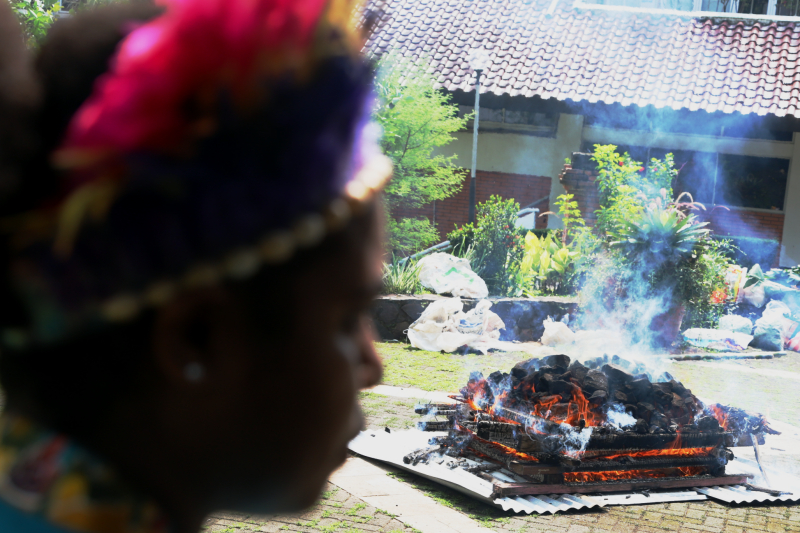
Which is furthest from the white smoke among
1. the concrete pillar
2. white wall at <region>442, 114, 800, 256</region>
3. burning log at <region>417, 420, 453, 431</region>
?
the concrete pillar

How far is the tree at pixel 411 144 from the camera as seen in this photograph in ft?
43.3

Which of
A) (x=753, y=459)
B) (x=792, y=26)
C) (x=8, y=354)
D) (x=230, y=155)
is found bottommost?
(x=753, y=459)

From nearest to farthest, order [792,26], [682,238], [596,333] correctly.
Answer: [596,333]
[682,238]
[792,26]

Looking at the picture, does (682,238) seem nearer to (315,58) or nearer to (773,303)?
(773,303)

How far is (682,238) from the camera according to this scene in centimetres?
988

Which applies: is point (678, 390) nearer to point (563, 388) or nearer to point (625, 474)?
point (625, 474)

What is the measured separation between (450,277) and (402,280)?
0.73m

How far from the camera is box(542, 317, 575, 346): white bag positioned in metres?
9.76

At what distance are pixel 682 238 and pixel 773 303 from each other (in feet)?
9.26

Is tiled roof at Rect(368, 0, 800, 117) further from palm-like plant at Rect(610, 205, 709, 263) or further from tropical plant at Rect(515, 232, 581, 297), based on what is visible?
palm-like plant at Rect(610, 205, 709, 263)

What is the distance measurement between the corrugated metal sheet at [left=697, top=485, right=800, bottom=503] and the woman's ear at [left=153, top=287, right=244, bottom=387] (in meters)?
5.24

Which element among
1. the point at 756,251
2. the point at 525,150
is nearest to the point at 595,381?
the point at 756,251

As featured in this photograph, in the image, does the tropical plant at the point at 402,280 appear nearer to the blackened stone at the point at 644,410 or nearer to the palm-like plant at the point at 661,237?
the palm-like plant at the point at 661,237

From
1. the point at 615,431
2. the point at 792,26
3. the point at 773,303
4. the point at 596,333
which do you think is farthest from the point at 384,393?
the point at 792,26
